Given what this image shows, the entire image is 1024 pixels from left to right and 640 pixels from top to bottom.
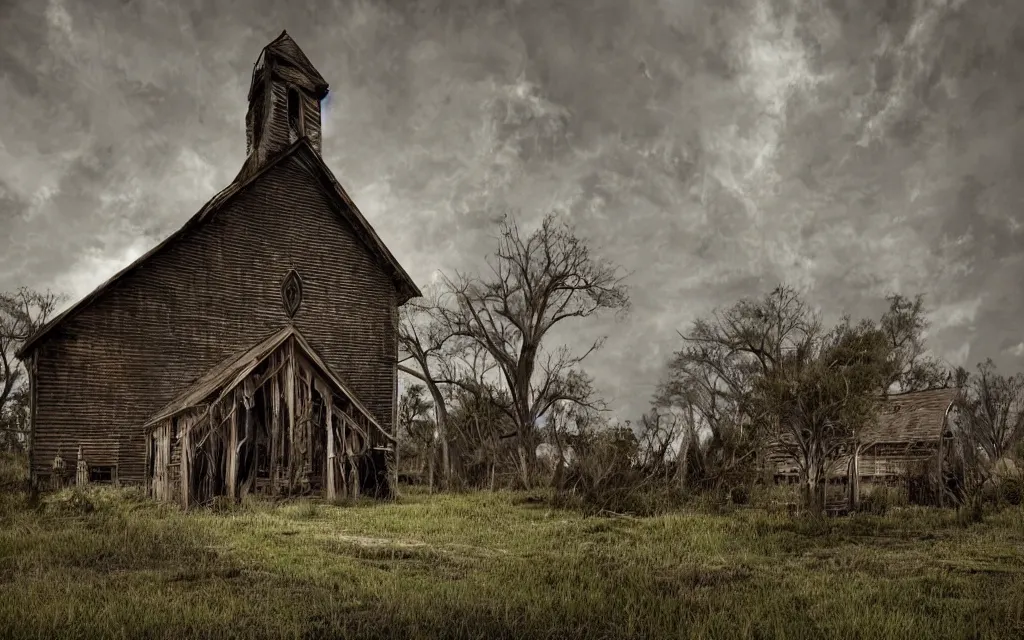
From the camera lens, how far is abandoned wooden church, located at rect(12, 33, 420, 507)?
19391mm

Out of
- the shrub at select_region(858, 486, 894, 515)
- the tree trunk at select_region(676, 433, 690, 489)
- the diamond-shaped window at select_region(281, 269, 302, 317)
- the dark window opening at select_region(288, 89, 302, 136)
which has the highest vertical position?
the dark window opening at select_region(288, 89, 302, 136)

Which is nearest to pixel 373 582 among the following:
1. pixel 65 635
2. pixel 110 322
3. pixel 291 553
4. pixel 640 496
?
pixel 291 553

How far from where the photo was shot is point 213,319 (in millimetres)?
22141

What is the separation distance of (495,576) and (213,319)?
50.9ft

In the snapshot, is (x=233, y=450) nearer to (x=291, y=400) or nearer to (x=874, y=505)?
(x=291, y=400)

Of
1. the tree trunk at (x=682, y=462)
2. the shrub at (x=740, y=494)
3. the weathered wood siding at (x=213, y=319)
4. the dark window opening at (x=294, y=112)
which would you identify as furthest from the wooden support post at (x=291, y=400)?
the shrub at (x=740, y=494)

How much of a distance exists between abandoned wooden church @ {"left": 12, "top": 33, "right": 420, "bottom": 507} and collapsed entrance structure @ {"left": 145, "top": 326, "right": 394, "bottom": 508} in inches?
2.0

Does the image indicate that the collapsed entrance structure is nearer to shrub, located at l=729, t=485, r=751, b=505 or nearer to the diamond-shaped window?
the diamond-shaped window

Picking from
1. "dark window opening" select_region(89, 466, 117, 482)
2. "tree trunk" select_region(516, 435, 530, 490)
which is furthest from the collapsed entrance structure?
"tree trunk" select_region(516, 435, 530, 490)

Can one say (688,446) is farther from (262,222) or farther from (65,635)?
(65,635)

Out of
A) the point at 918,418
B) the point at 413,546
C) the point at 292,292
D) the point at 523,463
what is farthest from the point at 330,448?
the point at 918,418

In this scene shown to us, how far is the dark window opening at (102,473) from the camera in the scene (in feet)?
65.7

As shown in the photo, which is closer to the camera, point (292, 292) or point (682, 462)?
point (682, 462)

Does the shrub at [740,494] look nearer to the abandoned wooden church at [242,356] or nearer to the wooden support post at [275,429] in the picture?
the abandoned wooden church at [242,356]
